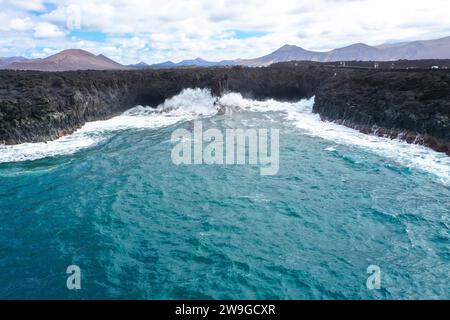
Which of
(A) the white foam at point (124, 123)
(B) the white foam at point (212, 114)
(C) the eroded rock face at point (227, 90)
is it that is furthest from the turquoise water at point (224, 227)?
(C) the eroded rock face at point (227, 90)

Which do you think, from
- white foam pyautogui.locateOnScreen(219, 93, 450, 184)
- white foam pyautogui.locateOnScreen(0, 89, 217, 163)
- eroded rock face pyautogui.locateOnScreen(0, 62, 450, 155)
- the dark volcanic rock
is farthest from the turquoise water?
the dark volcanic rock

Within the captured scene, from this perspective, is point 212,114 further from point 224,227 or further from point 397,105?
point 224,227

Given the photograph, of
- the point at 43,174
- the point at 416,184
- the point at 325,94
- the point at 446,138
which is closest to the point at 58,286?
the point at 43,174

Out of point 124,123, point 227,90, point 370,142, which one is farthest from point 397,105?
point 124,123

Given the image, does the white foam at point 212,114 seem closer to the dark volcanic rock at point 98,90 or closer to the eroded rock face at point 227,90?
the eroded rock face at point 227,90

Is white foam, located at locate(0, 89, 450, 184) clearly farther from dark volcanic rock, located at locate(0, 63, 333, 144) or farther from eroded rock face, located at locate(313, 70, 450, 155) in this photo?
dark volcanic rock, located at locate(0, 63, 333, 144)

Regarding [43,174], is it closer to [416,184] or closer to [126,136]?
[126,136]

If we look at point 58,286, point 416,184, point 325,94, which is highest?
point 325,94
